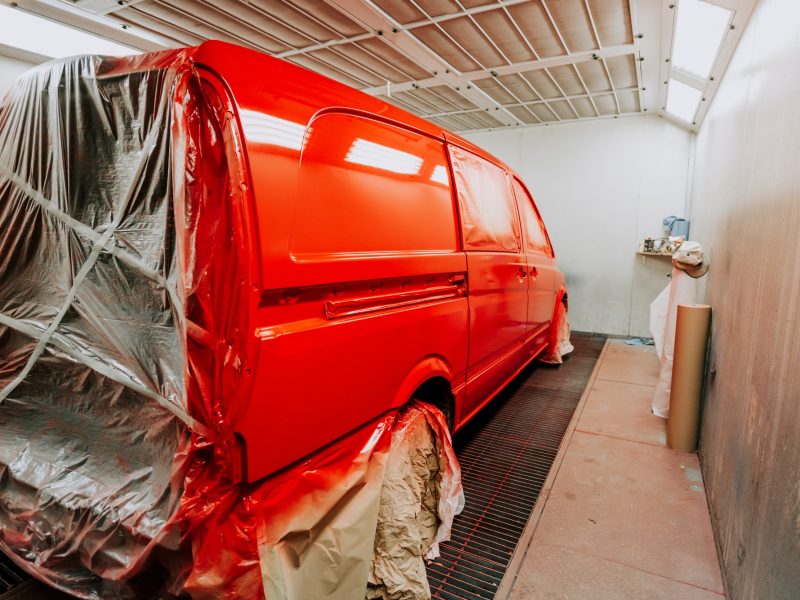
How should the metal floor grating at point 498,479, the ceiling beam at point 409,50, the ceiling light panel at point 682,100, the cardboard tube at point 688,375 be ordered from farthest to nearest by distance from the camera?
1. the ceiling light panel at point 682,100
2. the ceiling beam at point 409,50
3. the cardboard tube at point 688,375
4. the metal floor grating at point 498,479

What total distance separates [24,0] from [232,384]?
3.63m

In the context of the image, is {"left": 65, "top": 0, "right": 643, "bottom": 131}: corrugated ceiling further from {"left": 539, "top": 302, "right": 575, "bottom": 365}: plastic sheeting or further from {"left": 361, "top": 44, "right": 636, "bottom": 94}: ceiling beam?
{"left": 539, "top": 302, "right": 575, "bottom": 365}: plastic sheeting

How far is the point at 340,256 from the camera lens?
1637mm

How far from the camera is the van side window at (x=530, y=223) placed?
383 cm

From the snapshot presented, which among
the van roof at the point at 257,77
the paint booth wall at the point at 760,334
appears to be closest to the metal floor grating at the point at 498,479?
the paint booth wall at the point at 760,334

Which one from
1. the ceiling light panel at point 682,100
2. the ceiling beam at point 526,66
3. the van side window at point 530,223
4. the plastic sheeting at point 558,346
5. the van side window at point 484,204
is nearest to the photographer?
the van side window at point 484,204

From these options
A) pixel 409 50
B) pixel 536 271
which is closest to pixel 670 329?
pixel 536 271

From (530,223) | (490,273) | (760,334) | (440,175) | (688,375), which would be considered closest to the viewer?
(760,334)

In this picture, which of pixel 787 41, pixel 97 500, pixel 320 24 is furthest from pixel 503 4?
pixel 97 500

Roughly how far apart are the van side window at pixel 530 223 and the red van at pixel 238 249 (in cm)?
186

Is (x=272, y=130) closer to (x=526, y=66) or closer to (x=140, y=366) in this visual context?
(x=140, y=366)

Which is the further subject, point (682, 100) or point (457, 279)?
point (682, 100)

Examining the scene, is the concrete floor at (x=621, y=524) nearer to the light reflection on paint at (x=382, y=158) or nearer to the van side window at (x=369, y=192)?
the van side window at (x=369, y=192)

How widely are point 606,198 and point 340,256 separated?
6518 millimetres
